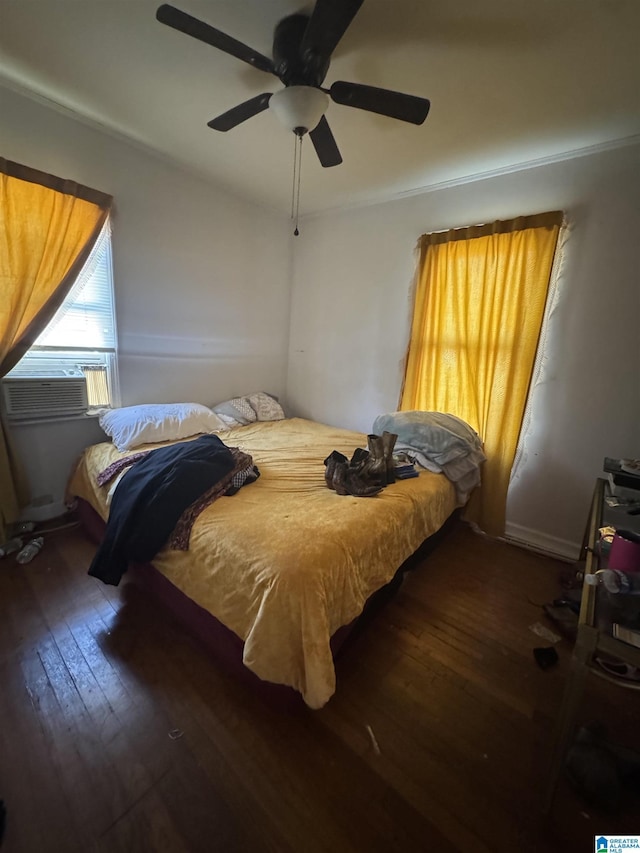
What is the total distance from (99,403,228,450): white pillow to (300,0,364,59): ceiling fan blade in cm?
208

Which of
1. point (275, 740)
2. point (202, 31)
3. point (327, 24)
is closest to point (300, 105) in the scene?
point (327, 24)

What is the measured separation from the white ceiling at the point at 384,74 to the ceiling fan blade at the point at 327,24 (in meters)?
0.25

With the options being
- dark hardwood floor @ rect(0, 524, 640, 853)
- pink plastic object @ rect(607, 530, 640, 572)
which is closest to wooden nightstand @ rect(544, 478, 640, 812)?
pink plastic object @ rect(607, 530, 640, 572)

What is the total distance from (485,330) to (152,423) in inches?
97.3

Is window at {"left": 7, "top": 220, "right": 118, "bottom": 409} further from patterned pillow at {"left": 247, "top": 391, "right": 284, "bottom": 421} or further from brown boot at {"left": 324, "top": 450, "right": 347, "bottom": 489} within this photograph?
brown boot at {"left": 324, "top": 450, "right": 347, "bottom": 489}

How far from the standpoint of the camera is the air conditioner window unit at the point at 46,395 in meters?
2.08

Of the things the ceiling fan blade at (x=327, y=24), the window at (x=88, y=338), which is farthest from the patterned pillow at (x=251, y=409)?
the ceiling fan blade at (x=327, y=24)

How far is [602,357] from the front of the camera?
2.15 metres

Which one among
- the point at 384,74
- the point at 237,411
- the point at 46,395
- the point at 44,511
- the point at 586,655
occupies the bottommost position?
the point at 44,511

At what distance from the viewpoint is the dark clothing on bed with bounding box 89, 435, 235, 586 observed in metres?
1.48

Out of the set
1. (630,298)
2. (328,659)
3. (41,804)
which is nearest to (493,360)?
(630,298)

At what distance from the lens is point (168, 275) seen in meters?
2.68

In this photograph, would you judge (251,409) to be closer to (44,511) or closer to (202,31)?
(44,511)

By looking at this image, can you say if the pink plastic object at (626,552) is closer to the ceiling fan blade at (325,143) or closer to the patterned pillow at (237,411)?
the ceiling fan blade at (325,143)
